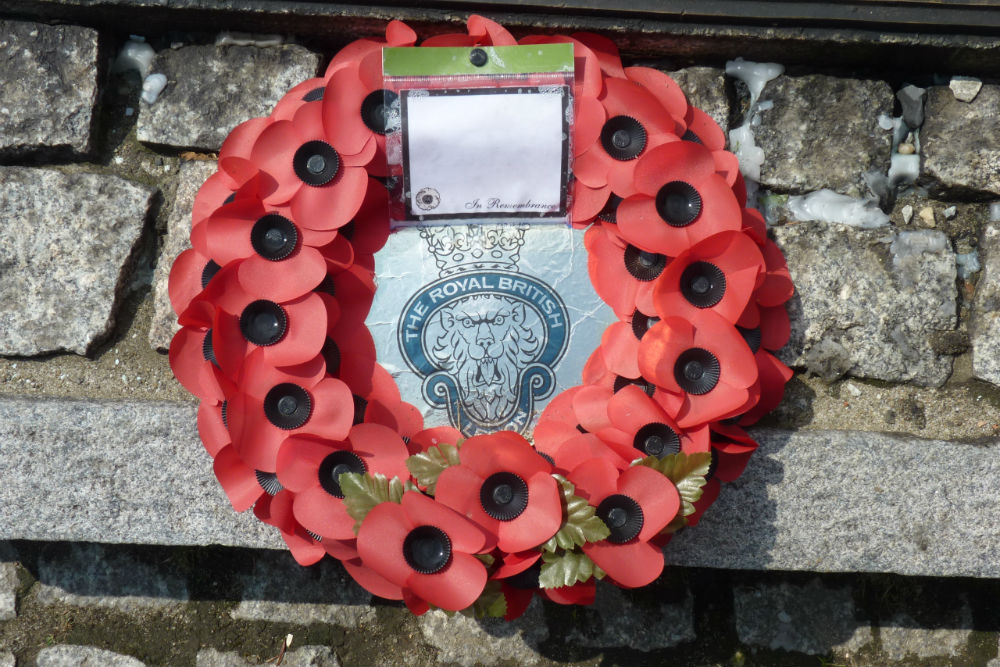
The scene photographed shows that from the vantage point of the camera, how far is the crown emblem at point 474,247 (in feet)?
5.48

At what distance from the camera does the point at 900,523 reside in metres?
1.75

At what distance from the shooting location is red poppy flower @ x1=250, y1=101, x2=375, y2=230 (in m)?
1.57

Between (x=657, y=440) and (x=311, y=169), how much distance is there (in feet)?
2.81

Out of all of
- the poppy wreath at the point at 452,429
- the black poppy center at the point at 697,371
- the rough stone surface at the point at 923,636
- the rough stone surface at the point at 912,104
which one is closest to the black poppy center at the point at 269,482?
the poppy wreath at the point at 452,429

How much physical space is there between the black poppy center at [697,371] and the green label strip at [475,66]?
2.02 ft

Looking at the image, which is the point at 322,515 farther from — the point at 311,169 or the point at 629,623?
the point at 629,623

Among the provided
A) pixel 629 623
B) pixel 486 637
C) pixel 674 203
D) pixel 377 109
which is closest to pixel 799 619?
pixel 629 623

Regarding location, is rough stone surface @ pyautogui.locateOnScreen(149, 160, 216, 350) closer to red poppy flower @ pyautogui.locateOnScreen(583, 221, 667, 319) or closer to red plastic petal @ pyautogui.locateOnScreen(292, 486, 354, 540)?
red plastic petal @ pyautogui.locateOnScreen(292, 486, 354, 540)

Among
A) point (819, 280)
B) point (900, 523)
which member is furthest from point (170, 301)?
point (900, 523)

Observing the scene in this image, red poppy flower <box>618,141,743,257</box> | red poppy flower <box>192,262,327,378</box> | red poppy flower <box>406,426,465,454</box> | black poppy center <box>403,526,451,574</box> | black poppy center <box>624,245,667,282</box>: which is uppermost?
red poppy flower <box>618,141,743,257</box>

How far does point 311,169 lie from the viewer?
1583mm

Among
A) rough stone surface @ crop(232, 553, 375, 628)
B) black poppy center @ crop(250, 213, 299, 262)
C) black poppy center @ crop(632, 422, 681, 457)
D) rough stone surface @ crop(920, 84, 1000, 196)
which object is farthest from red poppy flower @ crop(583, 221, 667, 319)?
rough stone surface @ crop(232, 553, 375, 628)

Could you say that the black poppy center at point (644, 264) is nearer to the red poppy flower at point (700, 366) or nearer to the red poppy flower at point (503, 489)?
the red poppy flower at point (700, 366)

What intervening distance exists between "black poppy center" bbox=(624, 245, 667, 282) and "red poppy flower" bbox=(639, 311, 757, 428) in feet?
0.41
